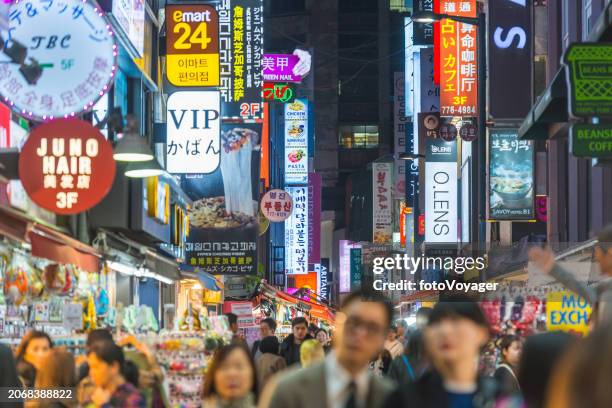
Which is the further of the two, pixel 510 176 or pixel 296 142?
pixel 296 142

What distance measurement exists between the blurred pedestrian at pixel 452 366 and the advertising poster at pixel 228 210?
892 inches

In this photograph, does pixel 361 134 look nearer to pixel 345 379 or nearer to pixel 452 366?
pixel 452 366

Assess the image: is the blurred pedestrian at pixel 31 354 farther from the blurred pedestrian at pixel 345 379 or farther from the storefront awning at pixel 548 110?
the storefront awning at pixel 548 110

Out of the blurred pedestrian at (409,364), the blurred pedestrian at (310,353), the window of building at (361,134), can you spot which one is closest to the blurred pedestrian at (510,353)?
the blurred pedestrian at (409,364)

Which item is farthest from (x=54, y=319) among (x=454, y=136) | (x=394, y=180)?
(x=394, y=180)

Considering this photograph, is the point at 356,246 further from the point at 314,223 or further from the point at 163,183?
the point at 163,183

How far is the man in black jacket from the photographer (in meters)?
16.0

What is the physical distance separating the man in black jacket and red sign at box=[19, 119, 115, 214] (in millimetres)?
4899

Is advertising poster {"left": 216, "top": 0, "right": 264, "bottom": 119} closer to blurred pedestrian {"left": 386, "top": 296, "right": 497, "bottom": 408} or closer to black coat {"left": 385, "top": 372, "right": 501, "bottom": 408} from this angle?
blurred pedestrian {"left": 386, "top": 296, "right": 497, "bottom": 408}

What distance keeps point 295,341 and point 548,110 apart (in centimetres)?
459

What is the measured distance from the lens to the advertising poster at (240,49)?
25344 mm

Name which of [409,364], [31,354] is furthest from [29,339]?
[409,364]

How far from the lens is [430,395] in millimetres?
4340

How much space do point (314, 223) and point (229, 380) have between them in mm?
53510
